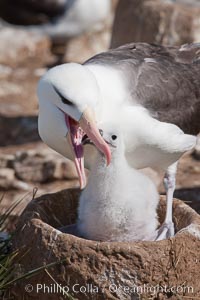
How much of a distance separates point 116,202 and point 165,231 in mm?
294

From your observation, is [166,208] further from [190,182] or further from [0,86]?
[0,86]

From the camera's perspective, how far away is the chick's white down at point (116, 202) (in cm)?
420

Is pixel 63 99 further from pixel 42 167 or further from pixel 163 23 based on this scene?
pixel 163 23

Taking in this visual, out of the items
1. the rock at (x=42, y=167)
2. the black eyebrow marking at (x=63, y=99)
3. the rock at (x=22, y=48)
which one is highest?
the black eyebrow marking at (x=63, y=99)

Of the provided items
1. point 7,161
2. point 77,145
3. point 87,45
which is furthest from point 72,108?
point 87,45

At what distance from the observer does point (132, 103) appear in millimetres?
4449

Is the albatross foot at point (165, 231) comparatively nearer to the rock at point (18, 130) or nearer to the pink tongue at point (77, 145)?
the pink tongue at point (77, 145)

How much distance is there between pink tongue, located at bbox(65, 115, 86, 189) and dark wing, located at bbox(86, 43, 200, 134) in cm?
46

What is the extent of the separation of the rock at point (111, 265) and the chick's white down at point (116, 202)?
0.24m

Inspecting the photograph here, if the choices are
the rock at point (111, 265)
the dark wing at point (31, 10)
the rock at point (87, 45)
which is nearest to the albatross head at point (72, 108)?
the rock at point (111, 265)

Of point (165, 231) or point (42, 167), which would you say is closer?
point (165, 231)

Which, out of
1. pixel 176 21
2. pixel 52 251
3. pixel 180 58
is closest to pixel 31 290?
pixel 52 251

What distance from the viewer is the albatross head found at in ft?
13.2

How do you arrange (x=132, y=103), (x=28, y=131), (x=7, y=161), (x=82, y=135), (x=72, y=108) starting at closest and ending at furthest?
(x=72, y=108) < (x=82, y=135) < (x=132, y=103) < (x=7, y=161) < (x=28, y=131)
